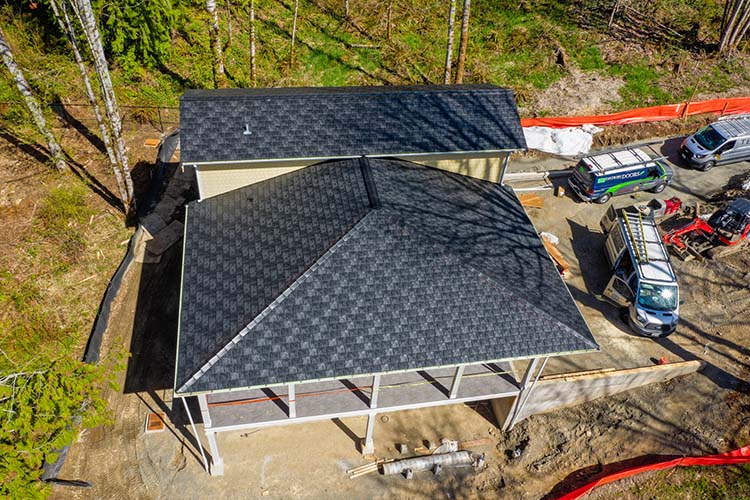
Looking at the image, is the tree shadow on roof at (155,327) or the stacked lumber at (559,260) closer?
the tree shadow on roof at (155,327)

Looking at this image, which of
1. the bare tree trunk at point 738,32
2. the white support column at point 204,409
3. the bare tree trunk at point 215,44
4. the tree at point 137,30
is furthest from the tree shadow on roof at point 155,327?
the bare tree trunk at point 738,32

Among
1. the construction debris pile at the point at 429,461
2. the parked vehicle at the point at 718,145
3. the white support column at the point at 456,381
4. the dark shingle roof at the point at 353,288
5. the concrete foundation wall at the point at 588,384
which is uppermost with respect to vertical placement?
the dark shingle roof at the point at 353,288

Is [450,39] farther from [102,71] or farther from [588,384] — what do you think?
[588,384]

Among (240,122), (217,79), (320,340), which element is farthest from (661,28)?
(320,340)

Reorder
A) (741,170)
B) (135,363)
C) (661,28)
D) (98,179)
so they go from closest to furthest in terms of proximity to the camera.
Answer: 1. (135,363)
2. (98,179)
3. (741,170)
4. (661,28)

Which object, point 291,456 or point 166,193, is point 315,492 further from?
point 166,193

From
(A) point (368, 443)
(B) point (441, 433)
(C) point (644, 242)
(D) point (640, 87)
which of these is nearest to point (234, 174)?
(A) point (368, 443)

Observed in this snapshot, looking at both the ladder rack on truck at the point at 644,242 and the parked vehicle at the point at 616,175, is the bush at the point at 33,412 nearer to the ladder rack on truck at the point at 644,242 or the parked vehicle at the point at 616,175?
the ladder rack on truck at the point at 644,242
